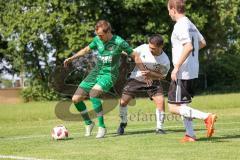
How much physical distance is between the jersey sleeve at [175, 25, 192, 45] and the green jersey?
206 centimetres

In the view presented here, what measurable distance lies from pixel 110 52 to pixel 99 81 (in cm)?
62

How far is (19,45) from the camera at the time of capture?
46.6 metres

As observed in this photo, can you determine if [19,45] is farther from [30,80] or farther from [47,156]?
[47,156]

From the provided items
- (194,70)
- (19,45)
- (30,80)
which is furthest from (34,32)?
(194,70)

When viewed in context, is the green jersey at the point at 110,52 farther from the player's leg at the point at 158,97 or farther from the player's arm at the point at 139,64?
the player's leg at the point at 158,97

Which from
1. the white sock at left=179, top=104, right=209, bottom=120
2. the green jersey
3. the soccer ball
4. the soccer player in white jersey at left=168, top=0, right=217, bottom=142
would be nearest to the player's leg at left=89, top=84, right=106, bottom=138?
the green jersey

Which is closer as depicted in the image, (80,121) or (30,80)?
(80,121)

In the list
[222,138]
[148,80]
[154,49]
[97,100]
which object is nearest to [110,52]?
[97,100]

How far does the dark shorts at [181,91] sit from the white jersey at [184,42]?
98 mm

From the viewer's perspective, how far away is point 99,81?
11469mm

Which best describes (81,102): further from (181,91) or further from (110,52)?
(181,91)

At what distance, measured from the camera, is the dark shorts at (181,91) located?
30.9ft

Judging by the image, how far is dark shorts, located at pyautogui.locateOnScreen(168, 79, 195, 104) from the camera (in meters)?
9.43

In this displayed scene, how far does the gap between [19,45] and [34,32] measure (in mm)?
1953
